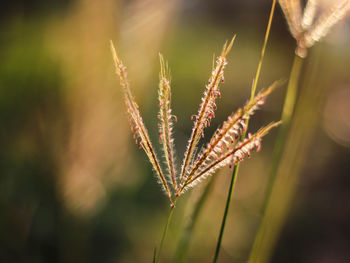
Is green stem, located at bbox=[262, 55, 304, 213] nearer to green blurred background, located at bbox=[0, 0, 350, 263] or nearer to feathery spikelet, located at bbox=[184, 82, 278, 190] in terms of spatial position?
green blurred background, located at bbox=[0, 0, 350, 263]

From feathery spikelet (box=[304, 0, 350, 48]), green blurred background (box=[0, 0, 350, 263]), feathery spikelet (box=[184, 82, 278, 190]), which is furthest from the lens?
green blurred background (box=[0, 0, 350, 263])

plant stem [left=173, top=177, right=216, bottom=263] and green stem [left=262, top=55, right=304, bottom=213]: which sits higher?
green stem [left=262, top=55, right=304, bottom=213]

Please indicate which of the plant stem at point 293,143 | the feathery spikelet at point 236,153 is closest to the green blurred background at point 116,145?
the plant stem at point 293,143

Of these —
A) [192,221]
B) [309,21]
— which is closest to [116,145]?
[192,221]

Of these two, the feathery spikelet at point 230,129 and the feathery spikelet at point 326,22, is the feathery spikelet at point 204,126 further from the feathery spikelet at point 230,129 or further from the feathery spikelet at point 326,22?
the feathery spikelet at point 326,22

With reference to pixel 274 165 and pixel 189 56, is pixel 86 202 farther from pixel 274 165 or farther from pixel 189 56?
pixel 189 56

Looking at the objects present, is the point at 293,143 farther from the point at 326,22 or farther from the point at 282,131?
the point at 326,22

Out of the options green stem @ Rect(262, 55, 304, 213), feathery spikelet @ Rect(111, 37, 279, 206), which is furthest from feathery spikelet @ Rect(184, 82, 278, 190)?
green stem @ Rect(262, 55, 304, 213)
